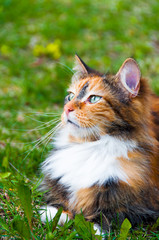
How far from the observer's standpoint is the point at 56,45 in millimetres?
5414

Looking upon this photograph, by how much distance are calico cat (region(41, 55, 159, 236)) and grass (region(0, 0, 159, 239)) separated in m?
0.17

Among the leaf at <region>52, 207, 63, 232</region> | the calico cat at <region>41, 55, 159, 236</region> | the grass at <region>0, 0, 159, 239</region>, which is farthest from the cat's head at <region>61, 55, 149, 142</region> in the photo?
the grass at <region>0, 0, 159, 239</region>

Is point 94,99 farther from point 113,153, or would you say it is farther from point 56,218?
point 56,218

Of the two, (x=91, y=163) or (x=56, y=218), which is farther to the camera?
(x=91, y=163)

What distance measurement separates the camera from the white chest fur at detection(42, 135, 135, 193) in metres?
1.97

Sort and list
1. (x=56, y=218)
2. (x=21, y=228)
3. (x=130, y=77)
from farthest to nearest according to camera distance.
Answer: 1. (x=130, y=77)
2. (x=56, y=218)
3. (x=21, y=228)

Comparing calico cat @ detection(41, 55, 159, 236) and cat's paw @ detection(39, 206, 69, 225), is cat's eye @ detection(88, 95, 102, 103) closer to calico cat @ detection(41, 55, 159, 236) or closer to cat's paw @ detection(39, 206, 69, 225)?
calico cat @ detection(41, 55, 159, 236)

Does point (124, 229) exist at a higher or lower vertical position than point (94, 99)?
lower

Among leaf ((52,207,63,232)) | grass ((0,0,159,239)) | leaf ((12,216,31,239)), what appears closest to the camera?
leaf ((12,216,31,239))

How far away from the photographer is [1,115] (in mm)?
3783

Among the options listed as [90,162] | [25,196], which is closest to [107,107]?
[90,162]

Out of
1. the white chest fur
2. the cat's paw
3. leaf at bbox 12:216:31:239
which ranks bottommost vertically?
leaf at bbox 12:216:31:239

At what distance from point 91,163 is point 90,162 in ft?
0.04

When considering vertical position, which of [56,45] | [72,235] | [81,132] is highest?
[56,45]
